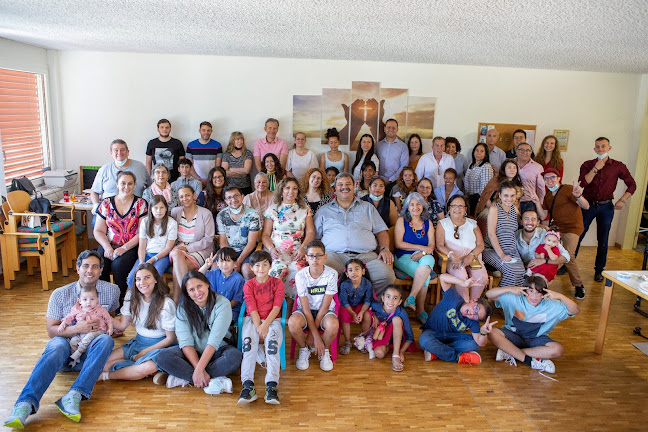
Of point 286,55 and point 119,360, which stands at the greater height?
point 286,55

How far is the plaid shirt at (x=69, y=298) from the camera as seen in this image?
140 inches

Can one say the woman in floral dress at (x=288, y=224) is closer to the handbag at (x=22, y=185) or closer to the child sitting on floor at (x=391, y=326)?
the child sitting on floor at (x=391, y=326)

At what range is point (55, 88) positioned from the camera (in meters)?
6.78

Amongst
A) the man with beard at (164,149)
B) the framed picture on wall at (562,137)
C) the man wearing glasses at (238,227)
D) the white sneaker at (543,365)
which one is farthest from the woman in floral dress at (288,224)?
the framed picture on wall at (562,137)

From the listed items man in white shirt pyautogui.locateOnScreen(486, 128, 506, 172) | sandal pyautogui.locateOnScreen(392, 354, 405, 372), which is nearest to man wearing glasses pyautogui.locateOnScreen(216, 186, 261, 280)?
sandal pyautogui.locateOnScreen(392, 354, 405, 372)

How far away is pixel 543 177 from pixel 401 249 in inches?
95.8

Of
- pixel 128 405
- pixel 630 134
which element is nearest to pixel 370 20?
pixel 128 405

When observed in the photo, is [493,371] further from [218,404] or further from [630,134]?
[630,134]

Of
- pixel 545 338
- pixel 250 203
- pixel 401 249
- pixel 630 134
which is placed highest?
pixel 630 134

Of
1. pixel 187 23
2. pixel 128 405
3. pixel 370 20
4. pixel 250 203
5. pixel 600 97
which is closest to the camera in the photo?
pixel 128 405

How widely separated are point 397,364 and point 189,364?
158 cm

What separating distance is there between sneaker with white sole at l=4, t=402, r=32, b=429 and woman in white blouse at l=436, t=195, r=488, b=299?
141 inches

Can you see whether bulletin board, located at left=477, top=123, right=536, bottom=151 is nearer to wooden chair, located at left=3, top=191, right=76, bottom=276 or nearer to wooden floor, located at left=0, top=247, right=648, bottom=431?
wooden floor, located at left=0, top=247, right=648, bottom=431

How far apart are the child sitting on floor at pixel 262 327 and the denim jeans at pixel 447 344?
1204mm
